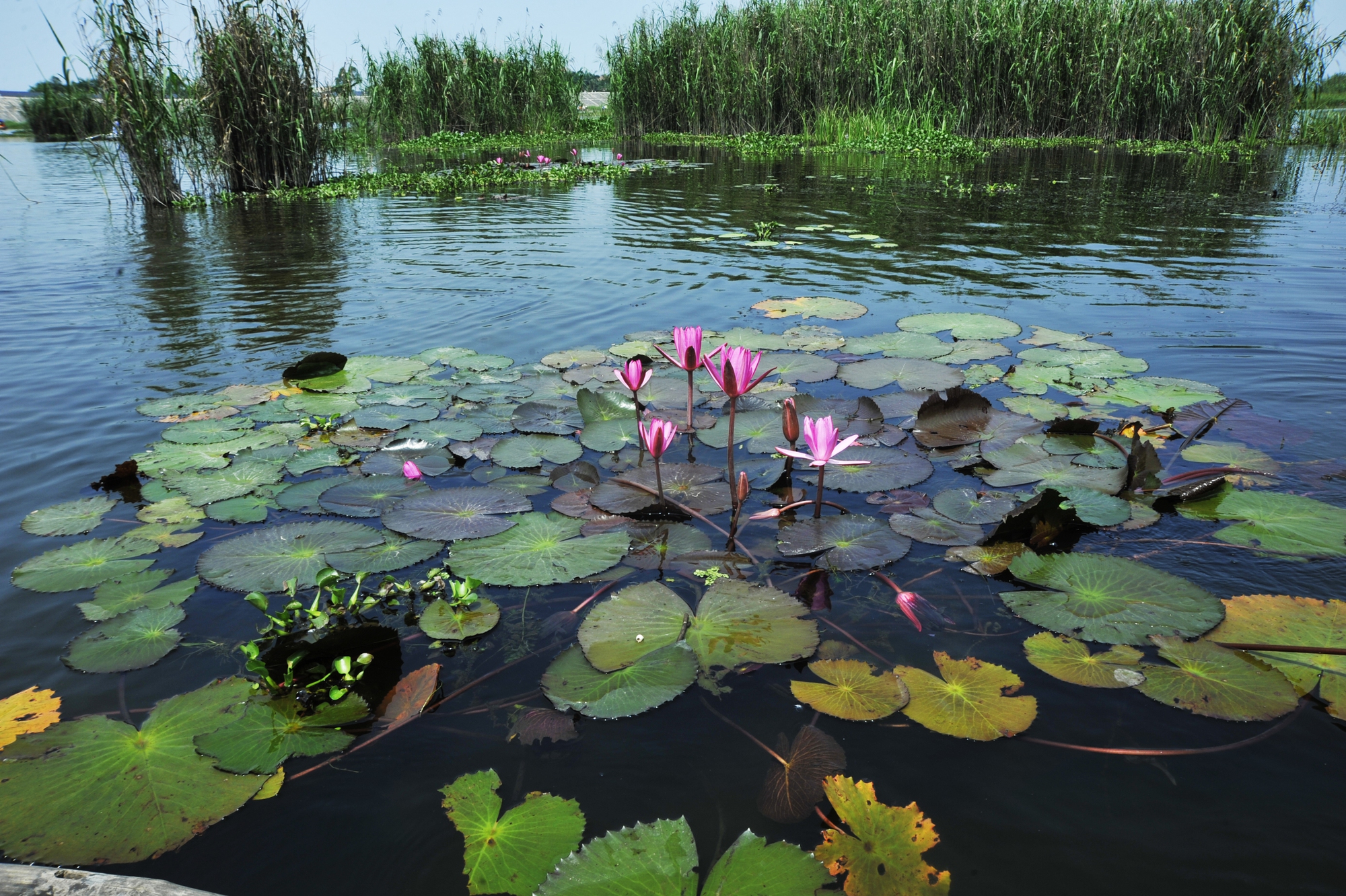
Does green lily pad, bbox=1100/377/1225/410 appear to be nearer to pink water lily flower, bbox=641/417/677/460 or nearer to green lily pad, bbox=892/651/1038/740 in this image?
green lily pad, bbox=892/651/1038/740

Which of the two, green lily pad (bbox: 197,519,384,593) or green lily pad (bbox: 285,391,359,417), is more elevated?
green lily pad (bbox: 285,391,359,417)

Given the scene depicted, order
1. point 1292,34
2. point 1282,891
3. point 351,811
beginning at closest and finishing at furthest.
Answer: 1. point 1282,891
2. point 351,811
3. point 1292,34

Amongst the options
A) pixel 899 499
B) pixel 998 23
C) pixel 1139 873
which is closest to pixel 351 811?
pixel 1139 873

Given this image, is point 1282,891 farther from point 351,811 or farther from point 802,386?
point 802,386

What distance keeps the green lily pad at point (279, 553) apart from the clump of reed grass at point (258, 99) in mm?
9241

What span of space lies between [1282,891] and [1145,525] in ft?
4.00

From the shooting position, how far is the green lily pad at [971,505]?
2221mm

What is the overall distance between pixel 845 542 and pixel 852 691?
0.57m

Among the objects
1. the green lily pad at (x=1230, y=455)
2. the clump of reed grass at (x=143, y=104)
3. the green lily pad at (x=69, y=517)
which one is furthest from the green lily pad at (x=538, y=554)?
the clump of reed grass at (x=143, y=104)

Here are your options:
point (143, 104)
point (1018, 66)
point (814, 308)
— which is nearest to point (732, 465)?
point (814, 308)

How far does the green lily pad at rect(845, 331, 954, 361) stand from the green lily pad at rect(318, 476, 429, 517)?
2309mm

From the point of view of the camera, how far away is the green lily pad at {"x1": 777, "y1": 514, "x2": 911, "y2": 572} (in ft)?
6.56

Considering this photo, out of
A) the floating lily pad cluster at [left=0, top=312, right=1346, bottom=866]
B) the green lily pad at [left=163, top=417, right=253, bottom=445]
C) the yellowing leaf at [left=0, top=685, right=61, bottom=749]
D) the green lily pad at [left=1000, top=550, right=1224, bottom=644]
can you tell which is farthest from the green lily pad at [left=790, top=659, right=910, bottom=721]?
the green lily pad at [left=163, top=417, right=253, bottom=445]

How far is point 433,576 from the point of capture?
1.99 m
